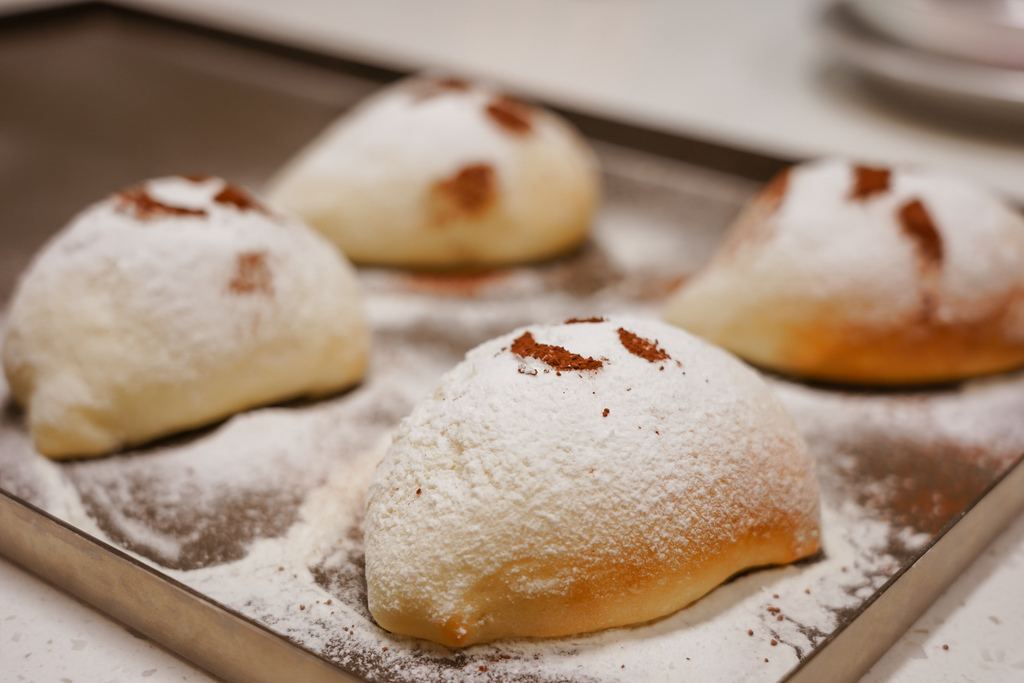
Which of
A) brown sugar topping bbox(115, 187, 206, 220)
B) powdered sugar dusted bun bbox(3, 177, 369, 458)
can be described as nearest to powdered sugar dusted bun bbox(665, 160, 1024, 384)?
powdered sugar dusted bun bbox(3, 177, 369, 458)

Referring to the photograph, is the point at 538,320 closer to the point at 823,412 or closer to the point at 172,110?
the point at 823,412

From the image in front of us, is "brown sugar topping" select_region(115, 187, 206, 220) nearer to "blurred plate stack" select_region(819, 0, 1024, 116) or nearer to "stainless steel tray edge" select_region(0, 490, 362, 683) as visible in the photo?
"stainless steel tray edge" select_region(0, 490, 362, 683)

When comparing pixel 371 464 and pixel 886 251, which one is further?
pixel 886 251

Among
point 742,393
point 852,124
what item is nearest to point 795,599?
point 742,393

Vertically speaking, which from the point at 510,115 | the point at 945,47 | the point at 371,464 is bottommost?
the point at 371,464

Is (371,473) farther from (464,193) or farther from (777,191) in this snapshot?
(777,191)

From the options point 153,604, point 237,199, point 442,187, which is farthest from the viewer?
point 442,187

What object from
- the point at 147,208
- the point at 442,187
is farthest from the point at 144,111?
the point at 147,208

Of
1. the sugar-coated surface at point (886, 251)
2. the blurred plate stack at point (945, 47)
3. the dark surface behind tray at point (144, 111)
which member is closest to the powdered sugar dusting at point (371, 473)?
the sugar-coated surface at point (886, 251)
